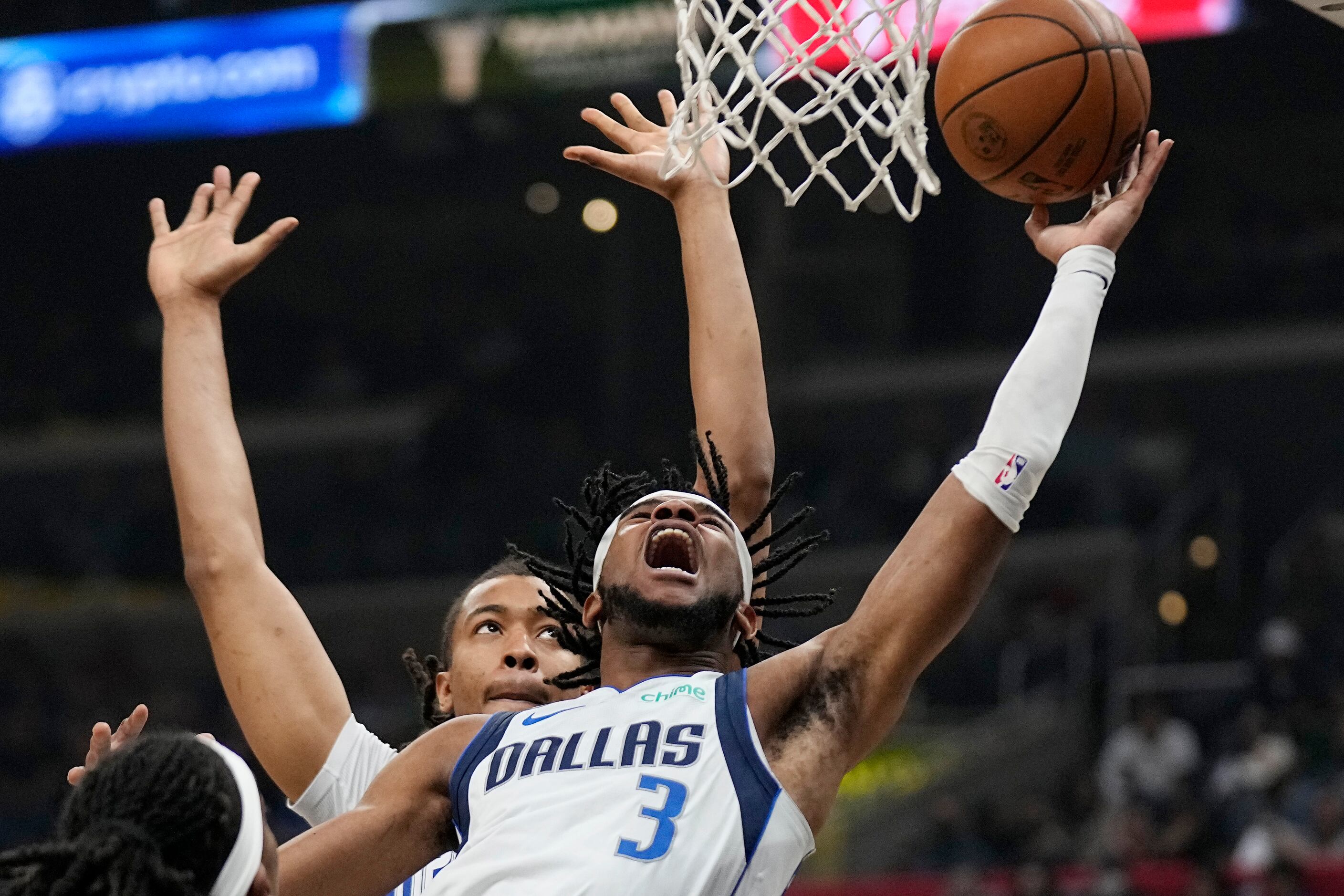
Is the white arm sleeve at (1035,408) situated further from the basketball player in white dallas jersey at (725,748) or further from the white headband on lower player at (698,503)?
the white headband on lower player at (698,503)

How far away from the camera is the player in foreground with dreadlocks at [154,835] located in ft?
6.32

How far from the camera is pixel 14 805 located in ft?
41.4

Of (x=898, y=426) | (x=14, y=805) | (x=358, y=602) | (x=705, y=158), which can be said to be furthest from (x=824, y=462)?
(x=705, y=158)

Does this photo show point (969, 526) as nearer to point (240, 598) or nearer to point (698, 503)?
point (698, 503)

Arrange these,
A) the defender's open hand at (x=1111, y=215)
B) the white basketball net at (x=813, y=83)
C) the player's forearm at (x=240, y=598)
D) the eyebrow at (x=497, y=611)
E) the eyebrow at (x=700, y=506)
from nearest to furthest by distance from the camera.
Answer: the defender's open hand at (x=1111, y=215)
the eyebrow at (x=700, y=506)
the white basketball net at (x=813, y=83)
the player's forearm at (x=240, y=598)
the eyebrow at (x=497, y=611)

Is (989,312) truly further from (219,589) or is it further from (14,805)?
(219,589)

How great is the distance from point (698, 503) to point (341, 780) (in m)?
0.97

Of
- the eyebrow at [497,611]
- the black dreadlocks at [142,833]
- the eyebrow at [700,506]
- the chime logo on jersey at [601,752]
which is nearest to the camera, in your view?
the black dreadlocks at [142,833]

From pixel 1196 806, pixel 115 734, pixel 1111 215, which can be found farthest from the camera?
pixel 1196 806

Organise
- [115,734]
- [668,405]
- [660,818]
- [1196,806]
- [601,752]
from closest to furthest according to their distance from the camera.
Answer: [660,818], [601,752], [115,734], [1196,806], [668,405]

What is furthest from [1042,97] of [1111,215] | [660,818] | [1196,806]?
[1196,806]

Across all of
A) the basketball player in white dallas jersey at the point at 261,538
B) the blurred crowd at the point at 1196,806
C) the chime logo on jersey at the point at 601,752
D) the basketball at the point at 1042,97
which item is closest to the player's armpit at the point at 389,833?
the chime logo on jersey at the point at 601,752

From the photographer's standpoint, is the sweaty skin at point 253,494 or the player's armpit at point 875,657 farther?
the sweaty skin at point 253,494

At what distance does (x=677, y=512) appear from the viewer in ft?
9.90
